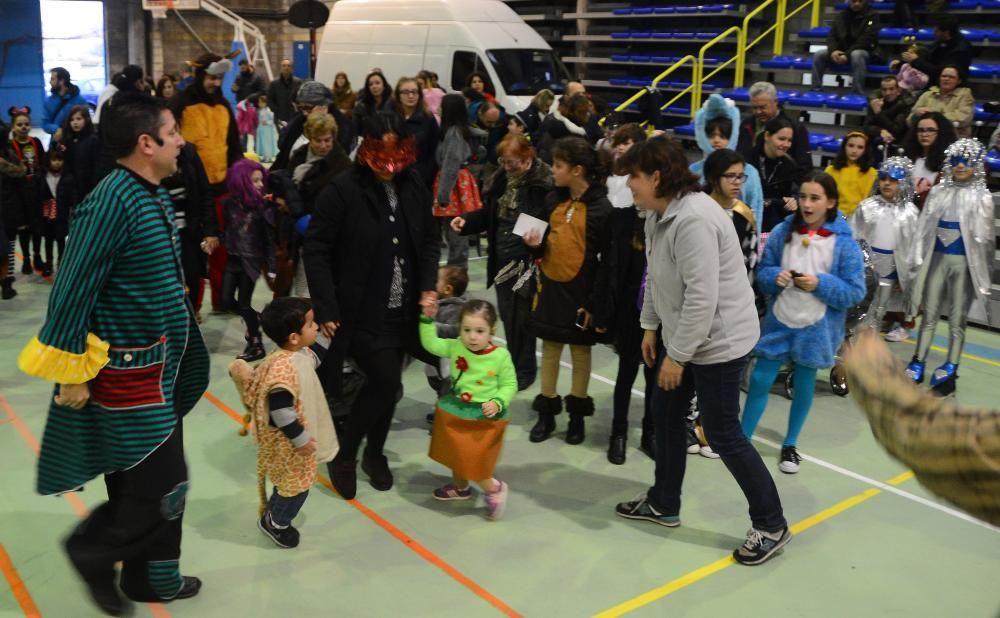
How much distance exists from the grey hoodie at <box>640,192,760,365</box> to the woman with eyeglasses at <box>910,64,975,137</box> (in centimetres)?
676

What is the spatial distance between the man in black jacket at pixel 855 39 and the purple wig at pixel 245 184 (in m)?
9.08

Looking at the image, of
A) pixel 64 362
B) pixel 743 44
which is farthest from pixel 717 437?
pixel 743 44

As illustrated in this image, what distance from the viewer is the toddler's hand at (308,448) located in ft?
12.9

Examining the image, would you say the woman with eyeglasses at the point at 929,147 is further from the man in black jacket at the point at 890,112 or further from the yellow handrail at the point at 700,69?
the yellow handrail at the point at 700,69

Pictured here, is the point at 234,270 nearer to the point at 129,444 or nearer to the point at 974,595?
the point at 129,444

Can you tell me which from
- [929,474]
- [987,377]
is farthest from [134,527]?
[987,377]

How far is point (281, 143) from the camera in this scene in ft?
21.2

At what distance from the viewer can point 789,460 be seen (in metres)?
5.13

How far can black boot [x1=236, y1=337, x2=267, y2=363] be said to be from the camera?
21.3 ft

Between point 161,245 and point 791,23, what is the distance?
549 inches

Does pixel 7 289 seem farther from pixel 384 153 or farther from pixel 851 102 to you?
pixel 851 102

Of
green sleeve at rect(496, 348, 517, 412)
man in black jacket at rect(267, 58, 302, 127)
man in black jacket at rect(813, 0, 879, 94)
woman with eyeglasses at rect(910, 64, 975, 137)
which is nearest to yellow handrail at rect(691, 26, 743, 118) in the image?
man in black jacket at rect(813, 0, 879, 94)

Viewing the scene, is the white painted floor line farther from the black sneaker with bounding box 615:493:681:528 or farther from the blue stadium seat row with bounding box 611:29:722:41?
the blue stadium seat row with bounding box 611:29:722:41

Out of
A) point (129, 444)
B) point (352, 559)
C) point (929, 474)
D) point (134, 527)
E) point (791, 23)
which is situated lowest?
point (352, 559)
